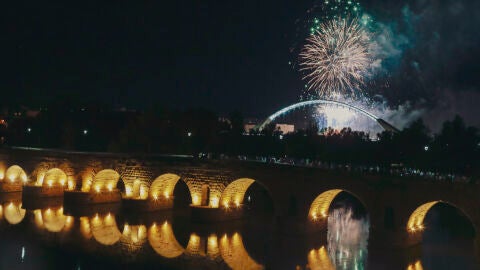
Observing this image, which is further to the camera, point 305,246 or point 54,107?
point 54,107

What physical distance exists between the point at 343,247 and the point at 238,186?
8.31 meters

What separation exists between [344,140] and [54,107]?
38.6 m

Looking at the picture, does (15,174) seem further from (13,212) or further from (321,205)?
(321,205)

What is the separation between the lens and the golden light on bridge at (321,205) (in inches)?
1244

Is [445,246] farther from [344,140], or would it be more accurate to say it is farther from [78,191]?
[78,191]

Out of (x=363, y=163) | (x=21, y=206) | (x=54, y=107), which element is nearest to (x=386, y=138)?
(x=363, y=163)

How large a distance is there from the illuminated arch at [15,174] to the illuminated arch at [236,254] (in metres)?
23.0

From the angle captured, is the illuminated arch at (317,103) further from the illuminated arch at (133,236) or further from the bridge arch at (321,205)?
the illuminated arch at (133,236)

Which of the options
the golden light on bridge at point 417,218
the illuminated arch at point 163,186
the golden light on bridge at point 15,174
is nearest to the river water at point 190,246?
the golden light on bridge at point 417,218

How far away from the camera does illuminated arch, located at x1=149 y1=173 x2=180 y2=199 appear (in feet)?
127

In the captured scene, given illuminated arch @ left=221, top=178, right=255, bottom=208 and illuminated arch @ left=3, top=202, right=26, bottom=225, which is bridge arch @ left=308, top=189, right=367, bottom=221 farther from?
illuminated arch @ left=3, top=202, right=26, bottom=225

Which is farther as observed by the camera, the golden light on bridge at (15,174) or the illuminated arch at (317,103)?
the illuminated arch at (317,103)

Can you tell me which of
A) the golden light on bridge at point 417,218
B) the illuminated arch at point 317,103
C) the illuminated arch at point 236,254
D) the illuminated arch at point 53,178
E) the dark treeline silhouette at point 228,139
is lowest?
the illuminated arch at point 236,254

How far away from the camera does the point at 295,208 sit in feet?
105
